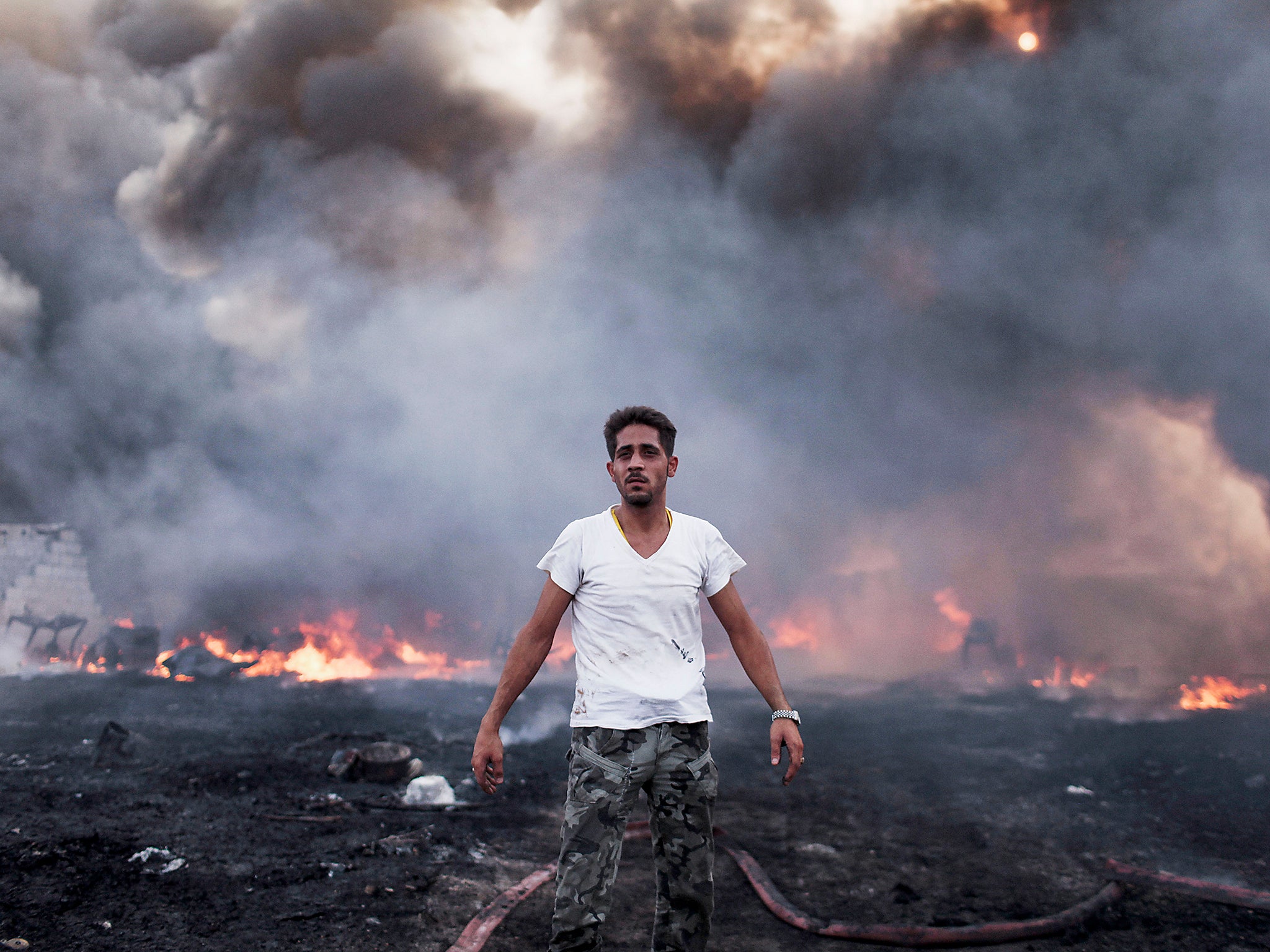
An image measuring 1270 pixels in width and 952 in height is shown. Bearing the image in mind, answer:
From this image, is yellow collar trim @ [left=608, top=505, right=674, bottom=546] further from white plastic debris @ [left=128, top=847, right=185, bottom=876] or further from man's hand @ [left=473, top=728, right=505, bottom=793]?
white plastic debris @ [left=128, top=847, right=185, bottom=876]

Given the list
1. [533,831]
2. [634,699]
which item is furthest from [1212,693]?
[634,699]

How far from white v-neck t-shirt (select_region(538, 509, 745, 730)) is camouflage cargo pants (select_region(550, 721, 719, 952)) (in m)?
0.08

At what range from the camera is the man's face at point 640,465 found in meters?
2.72

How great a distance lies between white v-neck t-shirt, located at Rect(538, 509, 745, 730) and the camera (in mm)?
2592

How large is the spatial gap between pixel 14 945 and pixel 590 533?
3429 millimetres

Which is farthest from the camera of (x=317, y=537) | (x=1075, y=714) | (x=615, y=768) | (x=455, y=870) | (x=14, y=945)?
(x=317, y=537)

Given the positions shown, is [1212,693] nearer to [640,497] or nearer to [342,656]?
[640,497]

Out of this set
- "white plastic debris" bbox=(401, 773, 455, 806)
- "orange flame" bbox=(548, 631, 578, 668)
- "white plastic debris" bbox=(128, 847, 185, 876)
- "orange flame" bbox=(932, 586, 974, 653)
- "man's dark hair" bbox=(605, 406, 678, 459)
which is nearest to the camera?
"man's dark hair" bbox=(605, 406, 678, 459)

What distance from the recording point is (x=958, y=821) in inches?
234

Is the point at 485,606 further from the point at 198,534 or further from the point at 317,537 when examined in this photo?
the point at 198,534

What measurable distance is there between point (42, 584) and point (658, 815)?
1832cm

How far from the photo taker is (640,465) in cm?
274

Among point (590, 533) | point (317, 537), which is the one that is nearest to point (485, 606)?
point (317, 537)

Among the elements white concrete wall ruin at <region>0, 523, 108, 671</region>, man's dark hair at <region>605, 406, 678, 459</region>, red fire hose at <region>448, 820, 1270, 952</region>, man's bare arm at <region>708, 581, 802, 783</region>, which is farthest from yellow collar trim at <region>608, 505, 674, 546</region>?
white concrete wall ruin at <region>0, 523, 108, 671</region>
